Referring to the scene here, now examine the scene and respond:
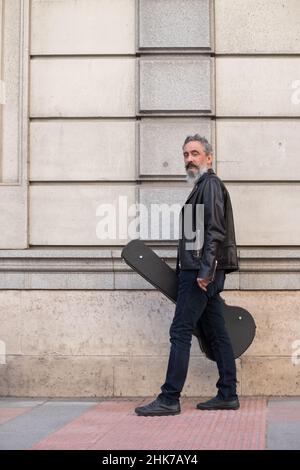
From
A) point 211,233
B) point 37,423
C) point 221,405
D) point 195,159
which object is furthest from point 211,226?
point 37,423

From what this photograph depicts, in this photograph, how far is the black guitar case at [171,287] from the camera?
6250mm

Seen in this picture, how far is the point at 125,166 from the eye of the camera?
284 inches

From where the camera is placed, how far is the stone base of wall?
22.7 ft

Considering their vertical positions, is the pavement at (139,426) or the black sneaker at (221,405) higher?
the black sneaker at (221,405)

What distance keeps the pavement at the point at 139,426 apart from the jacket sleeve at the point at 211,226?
1065 mm

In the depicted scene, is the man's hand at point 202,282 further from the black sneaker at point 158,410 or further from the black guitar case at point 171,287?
the black sneaker at point 158,410

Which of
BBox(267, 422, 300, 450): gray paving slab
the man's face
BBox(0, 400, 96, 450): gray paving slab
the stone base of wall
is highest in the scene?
A: the man's face

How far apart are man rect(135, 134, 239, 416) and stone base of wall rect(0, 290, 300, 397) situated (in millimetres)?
800

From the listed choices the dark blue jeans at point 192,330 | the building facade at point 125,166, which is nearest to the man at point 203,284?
the dark blue jeans at point 192,330

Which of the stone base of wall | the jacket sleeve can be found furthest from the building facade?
the jacket sleeve

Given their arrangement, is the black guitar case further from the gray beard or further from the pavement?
the gray beard

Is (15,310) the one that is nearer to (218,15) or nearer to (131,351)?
(131,351)

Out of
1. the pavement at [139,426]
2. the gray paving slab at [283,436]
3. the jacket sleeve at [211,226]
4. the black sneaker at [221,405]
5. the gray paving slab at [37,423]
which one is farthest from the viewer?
the black sneaker at [221,405]

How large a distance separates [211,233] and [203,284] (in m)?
0.38
